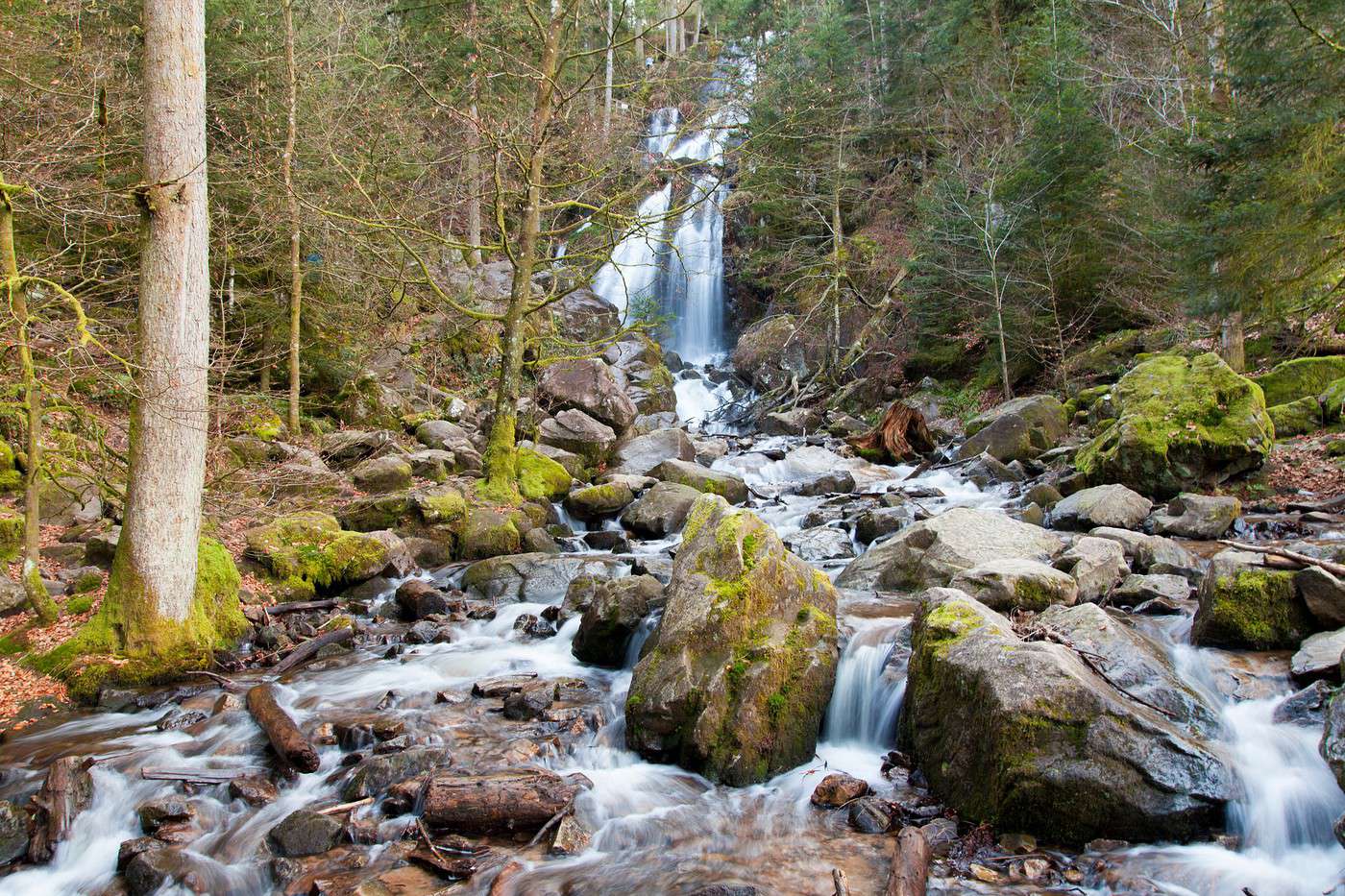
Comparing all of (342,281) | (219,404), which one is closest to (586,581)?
(219,404)

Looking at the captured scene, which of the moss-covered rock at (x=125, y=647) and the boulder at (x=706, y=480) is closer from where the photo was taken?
the moss-covered rock at (x=125, y=647)

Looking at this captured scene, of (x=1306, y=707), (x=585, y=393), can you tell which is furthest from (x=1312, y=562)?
(x=585, y=393)

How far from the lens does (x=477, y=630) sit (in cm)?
792

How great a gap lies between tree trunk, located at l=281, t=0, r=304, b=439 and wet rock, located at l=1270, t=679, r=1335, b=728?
41.1 feet

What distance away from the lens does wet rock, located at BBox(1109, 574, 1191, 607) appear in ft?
22.0

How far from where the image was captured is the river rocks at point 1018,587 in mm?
6273

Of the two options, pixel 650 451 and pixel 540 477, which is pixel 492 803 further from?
pixel 650 451

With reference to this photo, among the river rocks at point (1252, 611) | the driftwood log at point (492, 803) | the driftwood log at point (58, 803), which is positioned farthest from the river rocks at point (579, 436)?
the river rocks at point (1252, 611)

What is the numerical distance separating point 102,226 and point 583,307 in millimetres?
12709

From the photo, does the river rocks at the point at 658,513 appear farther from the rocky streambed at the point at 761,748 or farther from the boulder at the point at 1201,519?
the boulder at the point at 1201,519

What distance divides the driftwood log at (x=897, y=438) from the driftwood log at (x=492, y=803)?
12509 mm

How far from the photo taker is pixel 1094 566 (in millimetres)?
6965

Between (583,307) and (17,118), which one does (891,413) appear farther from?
(17,118)

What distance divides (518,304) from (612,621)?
5874 mm
